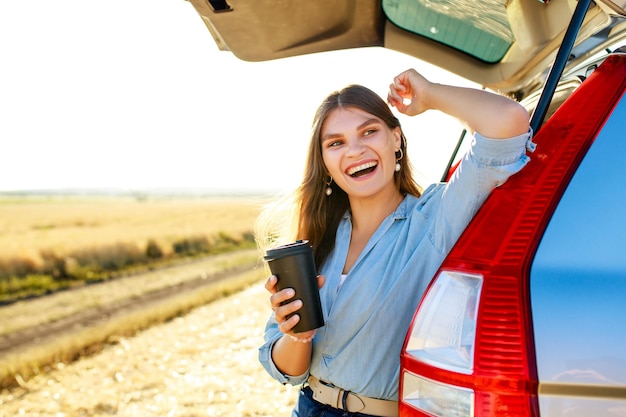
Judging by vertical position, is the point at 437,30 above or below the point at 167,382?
above

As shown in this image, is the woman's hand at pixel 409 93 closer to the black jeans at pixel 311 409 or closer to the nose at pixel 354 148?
the nose at pixel 354 148

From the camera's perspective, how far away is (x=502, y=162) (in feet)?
4.33

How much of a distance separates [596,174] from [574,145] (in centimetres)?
8

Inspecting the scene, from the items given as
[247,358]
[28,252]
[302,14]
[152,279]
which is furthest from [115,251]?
[302,14]

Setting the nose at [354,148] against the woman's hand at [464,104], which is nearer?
the woman's hand at [464,104]

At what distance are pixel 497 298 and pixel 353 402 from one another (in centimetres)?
73

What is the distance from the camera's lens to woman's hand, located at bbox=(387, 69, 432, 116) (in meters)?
1.65

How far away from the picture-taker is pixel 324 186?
229 cm

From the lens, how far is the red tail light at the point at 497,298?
42.0 inches

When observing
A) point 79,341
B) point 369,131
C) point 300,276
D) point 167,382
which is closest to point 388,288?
point 300,276

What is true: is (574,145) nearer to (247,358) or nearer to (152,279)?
(247,358)

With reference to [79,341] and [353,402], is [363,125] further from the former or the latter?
[79,341]

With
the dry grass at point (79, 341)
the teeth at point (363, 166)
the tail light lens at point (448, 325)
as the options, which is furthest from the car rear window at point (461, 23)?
the dry grass at point (79, 341)

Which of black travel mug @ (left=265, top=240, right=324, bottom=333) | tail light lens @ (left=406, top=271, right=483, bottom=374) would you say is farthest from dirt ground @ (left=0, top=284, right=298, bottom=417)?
tail light lens @ (left=406, top=271, right=483, bottom=374)
